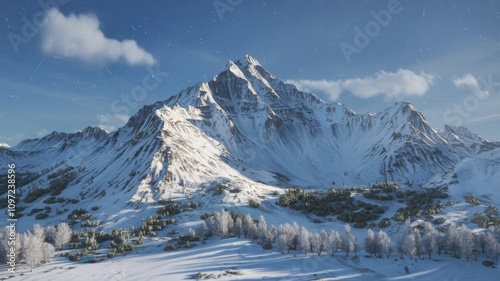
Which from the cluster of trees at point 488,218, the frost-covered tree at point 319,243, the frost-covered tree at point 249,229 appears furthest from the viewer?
the cluster of trees at point 488,218

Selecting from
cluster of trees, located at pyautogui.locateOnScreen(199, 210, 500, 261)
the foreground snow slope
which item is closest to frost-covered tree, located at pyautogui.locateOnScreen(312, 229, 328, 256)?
cluster of trees, located at pyautogui.locateOnScreen(199, 210, 500, 261)

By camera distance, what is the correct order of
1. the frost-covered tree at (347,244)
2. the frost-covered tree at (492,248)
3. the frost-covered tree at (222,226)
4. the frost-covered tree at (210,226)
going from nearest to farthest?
the frost-covered tree at (492,248)
the frost-covered tree at (347,244)
the frost-covered tree at (222,226)
the frost-covered tree at (210,226)

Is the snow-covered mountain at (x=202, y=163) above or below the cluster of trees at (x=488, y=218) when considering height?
above

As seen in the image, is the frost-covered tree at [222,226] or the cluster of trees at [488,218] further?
the cluster of trees at [488,218]

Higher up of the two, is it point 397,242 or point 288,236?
point 288,236

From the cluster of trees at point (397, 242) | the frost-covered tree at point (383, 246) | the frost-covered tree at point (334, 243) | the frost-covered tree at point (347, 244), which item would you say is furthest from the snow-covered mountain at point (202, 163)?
the frost-covered tree at point (383, 246)

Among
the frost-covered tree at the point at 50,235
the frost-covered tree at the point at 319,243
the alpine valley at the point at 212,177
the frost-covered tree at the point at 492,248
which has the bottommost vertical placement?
the frost-covered tree at the point at 492,248

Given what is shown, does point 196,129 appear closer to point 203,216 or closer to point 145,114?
point 145,114

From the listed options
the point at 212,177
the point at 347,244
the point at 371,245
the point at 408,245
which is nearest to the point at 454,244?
the point at 408,245

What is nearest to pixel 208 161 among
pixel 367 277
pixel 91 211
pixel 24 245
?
pixel 91 211

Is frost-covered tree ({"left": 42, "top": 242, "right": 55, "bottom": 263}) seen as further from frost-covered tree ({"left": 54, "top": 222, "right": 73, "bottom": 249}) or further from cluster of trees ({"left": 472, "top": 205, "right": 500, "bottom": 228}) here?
cluster of trees ({"left": 472, "top": 205, "right": 500, "bottom": 228})

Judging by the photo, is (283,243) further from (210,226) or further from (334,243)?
(210,226)

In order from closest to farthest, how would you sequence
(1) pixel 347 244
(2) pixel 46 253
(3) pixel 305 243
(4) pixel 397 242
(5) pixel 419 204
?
(2) pixel 46 253 < (1) pixel 347 244 < (3) pixel 305 243 < (4) pixel 397 242 < (5) pixel 419 204

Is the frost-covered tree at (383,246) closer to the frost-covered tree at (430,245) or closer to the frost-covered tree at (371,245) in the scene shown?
the frost-covered tree at (371,245)
